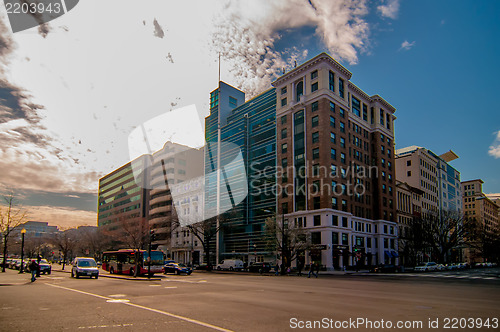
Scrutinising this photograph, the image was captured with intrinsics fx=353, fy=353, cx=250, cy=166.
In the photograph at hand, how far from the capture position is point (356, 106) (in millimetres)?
74250

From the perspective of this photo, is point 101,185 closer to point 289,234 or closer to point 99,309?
point 289,234

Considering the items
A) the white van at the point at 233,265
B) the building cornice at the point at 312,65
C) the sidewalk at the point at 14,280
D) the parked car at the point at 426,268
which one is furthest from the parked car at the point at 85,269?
the parked car at the point at 426,268

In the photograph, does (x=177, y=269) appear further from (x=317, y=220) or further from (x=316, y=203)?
(x=316, y=203)

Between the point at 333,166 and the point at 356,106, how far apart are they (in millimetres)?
18885

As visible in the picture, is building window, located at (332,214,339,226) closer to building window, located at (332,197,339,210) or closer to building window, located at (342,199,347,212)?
building window, located at (332,197,339,210)

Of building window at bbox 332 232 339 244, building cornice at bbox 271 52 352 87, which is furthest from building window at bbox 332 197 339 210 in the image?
building cornice at bbox 271 52 352 87

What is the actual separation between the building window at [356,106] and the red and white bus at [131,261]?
50405 mm

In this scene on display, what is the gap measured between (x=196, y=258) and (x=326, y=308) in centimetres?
7620

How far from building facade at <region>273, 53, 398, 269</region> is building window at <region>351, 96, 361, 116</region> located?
8.3 inches

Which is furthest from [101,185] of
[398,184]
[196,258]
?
[398,184]

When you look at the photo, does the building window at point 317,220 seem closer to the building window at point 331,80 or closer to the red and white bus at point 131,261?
the building window at point 331,80

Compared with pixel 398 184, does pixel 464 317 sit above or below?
below

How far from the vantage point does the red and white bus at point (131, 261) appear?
1443 inches

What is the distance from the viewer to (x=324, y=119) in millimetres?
62031
